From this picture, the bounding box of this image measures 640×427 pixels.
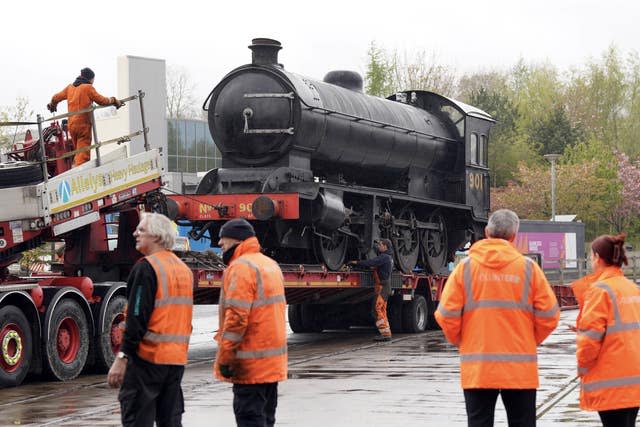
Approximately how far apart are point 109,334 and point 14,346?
69.9 inches

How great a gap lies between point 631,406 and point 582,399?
0.29m

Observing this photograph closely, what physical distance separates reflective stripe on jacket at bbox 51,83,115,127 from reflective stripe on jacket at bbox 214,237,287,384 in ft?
26.0

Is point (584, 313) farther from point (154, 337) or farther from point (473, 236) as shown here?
point (473, 236)

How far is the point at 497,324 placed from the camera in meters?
7.30

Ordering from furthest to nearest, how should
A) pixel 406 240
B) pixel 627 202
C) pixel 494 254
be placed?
→ pixel 627 202 → pixel 406 240 → pixel 494 254

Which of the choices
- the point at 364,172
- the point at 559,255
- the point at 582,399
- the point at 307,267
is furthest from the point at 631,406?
the point at 559,255

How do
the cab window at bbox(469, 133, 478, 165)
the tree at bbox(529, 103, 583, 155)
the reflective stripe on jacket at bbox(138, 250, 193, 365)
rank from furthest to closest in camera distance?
the tree at bbox(529, 103, 583, 155), the cab window at bbox(469, 133, 478, 165), the reflective stripe on jacket at bbox(138, 250, 193, 365)

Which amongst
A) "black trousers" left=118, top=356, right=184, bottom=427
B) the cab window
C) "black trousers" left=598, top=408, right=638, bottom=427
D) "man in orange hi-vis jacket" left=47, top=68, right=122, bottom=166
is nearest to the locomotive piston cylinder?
"man in orange hi-vis jacket" left=47, top=68, right=122, bottom=166

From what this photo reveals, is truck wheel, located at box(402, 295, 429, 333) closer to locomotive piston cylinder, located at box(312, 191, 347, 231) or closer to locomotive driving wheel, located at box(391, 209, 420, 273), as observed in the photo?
locomotive driving wheel, located at box(391, 209, 420, 273)

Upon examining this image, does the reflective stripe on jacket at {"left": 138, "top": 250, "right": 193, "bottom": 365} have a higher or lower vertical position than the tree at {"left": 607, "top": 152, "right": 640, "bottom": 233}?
lower

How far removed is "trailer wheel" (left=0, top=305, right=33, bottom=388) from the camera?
13.5 m

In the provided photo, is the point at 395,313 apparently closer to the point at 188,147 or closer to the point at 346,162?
the point at 346,162

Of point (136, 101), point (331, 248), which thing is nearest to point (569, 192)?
point (136, 101)

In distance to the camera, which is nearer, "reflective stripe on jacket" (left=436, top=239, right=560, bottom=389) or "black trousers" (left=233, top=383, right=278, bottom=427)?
"reflective stripe on jacket" (left=436, top=239, right=560, bottom=389)
